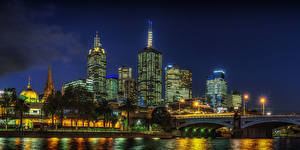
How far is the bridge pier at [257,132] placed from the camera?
6816 inches

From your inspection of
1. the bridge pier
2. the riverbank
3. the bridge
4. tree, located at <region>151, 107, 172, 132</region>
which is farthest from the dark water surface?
tree, located at <region>151, 107, 172, 132</region>

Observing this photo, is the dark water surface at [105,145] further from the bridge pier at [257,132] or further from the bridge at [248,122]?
the bridge pier at [257,132]

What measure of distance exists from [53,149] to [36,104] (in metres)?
122

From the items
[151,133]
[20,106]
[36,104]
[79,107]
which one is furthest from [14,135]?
[36,104]

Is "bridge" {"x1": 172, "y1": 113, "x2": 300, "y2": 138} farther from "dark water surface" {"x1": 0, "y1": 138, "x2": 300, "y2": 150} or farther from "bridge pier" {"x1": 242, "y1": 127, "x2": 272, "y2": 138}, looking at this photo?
"dark water surface" {"x1": 0, "y1": 138, "x2": 300, "y2": 150}

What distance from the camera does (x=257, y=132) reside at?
578 feet

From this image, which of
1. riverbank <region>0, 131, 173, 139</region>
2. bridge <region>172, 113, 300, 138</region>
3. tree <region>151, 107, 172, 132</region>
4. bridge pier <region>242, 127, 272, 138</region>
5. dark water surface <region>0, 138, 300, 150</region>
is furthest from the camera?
tree <region>151, 107, 172, 132</region>

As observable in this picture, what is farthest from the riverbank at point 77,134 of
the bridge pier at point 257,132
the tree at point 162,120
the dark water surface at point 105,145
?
the bridge pier at point 257,132

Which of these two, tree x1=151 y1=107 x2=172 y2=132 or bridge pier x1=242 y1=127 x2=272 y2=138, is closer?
bridge pier x1=242 y1=127 x2=272 y2=138

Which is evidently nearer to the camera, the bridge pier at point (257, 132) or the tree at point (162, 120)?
the bridge pier at point (257, 132)

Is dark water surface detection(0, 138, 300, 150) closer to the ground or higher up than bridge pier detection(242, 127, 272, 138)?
higher up

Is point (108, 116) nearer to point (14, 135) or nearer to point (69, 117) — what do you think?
point (69, 117)

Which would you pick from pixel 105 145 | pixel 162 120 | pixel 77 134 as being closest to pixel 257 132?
pixel 162 120

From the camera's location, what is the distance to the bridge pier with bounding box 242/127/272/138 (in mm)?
173125
